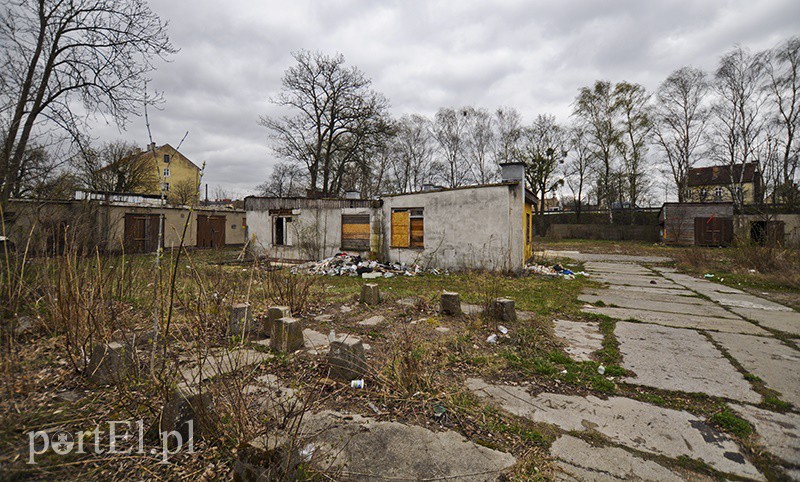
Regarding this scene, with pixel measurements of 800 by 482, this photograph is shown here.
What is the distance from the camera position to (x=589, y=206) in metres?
34.6

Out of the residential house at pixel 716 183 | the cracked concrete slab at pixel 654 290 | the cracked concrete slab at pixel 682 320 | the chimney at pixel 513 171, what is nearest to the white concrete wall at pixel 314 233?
Answer: the chimney at pixel 513 171

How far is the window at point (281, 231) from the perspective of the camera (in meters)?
15.1

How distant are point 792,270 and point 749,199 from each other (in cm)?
3843

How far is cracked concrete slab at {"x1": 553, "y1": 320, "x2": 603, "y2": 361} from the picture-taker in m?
3.94

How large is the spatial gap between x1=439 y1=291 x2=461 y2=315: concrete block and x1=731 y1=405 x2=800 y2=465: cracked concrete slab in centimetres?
332

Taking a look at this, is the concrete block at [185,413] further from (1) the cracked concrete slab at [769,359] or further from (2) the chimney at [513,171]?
(2) the chimney at [513,171]

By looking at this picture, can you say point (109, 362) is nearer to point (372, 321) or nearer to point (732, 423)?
point (372, 321)

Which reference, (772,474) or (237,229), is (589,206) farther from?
(772,474)

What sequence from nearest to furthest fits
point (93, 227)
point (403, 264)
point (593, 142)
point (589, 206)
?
point (93, 227) < point (403, 264) < point (593, 142) < point (589, 206)

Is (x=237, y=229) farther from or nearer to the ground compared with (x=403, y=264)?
farther from the ground

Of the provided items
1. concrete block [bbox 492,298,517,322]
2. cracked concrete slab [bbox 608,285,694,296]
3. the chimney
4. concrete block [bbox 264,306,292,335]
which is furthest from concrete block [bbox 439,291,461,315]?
the chimney

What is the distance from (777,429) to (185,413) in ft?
13.7

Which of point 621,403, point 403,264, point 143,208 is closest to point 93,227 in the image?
point 621,403

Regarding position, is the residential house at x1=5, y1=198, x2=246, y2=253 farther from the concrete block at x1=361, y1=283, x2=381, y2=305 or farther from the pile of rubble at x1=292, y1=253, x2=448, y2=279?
the pile of rubble at x1=292, y1=253, x2=448, y2=279
